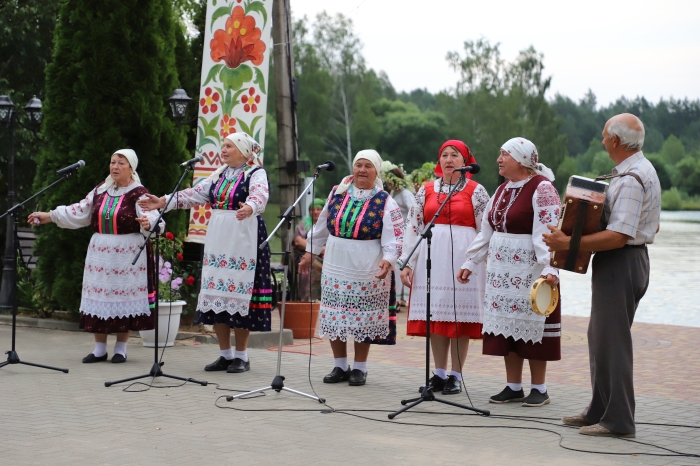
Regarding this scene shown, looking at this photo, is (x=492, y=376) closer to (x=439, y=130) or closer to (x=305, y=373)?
(x=305, y=373)

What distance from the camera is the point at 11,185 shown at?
13281mm

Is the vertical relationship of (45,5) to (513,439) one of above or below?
above

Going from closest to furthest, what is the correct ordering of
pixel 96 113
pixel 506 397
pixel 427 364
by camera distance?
pixel 427 364
pixel 506 397
pixel 96 113

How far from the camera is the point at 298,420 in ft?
20.0

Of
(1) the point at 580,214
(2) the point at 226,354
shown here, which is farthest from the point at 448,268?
(2) the point at 226,354

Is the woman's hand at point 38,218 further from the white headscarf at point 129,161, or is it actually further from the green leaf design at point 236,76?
the green leaf design at point 236,76

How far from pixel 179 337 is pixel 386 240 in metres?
3.88

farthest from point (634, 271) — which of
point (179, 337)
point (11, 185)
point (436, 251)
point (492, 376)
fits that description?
point (11, 185)

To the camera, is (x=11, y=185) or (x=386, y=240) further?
(x=11, y=185)

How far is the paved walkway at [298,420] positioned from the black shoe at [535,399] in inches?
2.8

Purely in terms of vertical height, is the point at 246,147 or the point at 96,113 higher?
the point at 96,113

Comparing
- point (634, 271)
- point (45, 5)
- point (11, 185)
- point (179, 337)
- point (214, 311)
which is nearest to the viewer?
point (634, 271)

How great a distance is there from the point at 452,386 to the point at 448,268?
0.93 metres

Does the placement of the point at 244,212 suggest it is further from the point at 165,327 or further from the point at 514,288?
the point at 165,327
